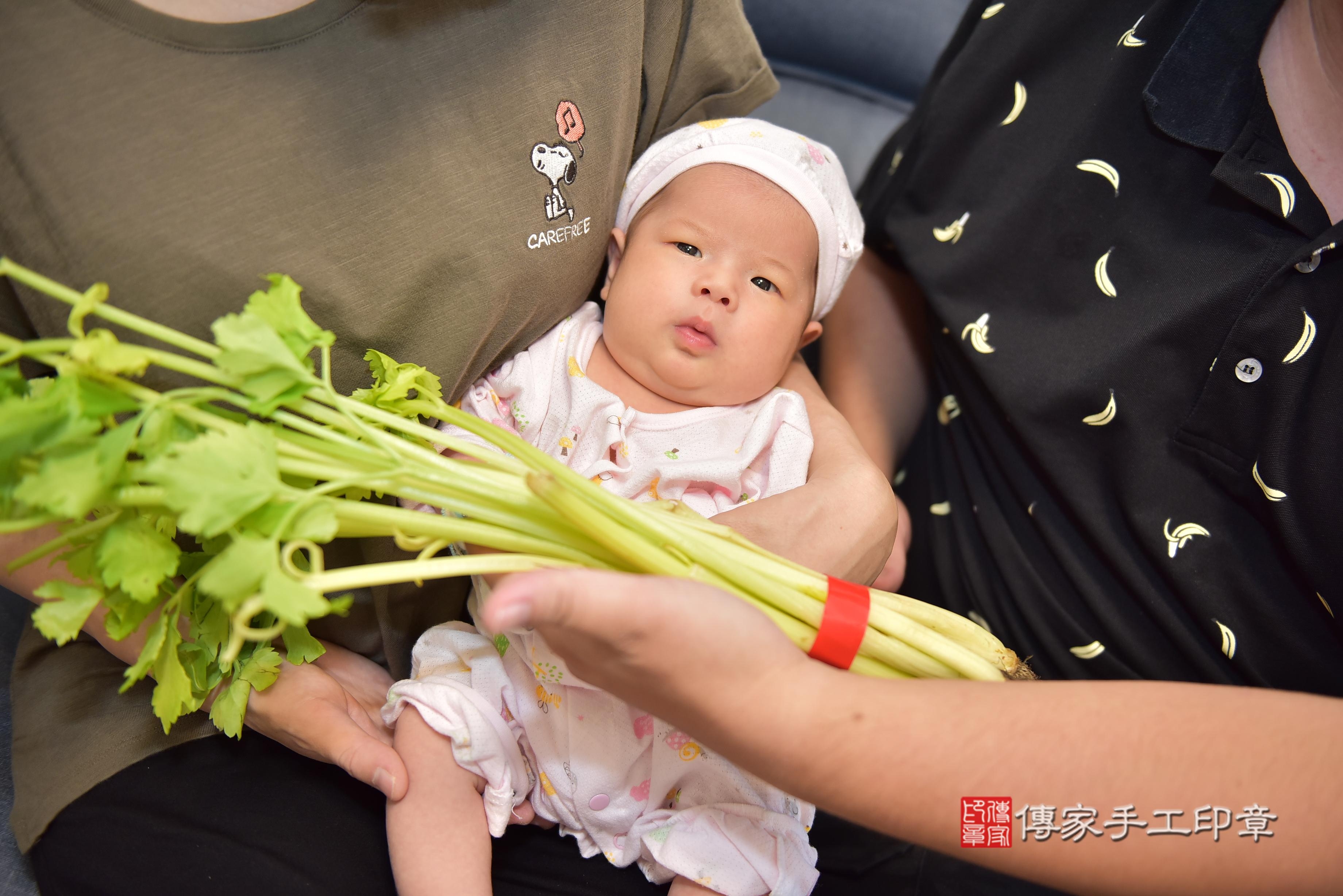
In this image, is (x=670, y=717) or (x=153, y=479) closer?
(x=153, y=479)

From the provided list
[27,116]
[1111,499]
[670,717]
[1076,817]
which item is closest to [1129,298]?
[1111,499]

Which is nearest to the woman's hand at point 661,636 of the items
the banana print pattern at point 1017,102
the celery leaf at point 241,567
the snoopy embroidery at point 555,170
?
the celery leaf at point 241,567

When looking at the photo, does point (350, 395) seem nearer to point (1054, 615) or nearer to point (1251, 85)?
point (1054, 615)

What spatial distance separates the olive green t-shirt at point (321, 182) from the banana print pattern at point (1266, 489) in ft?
2.86

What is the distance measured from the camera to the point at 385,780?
957mm

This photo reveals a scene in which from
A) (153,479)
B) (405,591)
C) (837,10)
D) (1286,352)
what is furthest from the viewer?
(837,10)

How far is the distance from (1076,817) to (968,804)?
3.8 inches

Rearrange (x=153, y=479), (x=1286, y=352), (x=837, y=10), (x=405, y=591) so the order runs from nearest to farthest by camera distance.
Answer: (x=153, y=479), (x=1286, y=352), (x=405, y=591), (x=837, y=10)

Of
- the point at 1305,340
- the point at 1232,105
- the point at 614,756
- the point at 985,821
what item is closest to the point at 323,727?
the point at 614,756

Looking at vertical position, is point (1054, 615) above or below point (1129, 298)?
below

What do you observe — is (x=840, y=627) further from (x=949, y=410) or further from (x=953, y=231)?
(x=953, y=231)

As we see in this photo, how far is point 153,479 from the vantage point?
616mm

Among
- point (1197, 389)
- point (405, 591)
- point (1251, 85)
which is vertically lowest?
point (405, 591)

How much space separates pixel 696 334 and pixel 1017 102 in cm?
61
